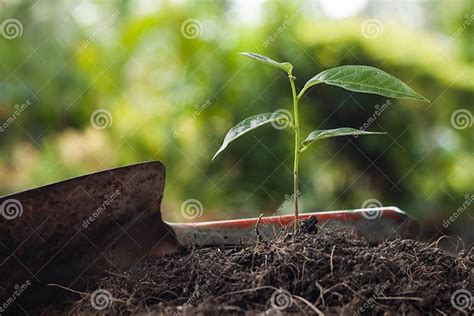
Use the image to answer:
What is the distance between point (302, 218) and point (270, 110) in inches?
81.6

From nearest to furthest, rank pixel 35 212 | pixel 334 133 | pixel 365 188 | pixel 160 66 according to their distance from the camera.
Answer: pixel 334 133 < pixel 35 212 < pixel 365 188 < pixel 160 66

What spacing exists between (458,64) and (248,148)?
1254 millimetres

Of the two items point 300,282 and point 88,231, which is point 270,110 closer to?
point 88,231

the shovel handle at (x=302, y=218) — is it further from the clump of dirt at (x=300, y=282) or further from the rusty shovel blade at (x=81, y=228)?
the clump of dirt at (x=300, y=282)

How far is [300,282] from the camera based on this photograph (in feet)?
3.06

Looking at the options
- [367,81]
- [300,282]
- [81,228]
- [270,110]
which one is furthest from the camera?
[270,110]

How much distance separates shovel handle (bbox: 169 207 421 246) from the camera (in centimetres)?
130

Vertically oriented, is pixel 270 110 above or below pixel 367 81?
below

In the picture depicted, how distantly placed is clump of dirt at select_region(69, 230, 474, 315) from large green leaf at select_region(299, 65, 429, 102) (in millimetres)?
256

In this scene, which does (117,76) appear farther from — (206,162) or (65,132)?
(206,162)

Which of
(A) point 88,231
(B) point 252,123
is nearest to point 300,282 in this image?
(B) point 252,123

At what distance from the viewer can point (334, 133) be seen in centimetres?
105

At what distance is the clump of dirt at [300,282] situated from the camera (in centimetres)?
90

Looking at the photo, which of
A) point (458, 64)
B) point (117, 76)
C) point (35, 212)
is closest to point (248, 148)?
point (458, 64)
